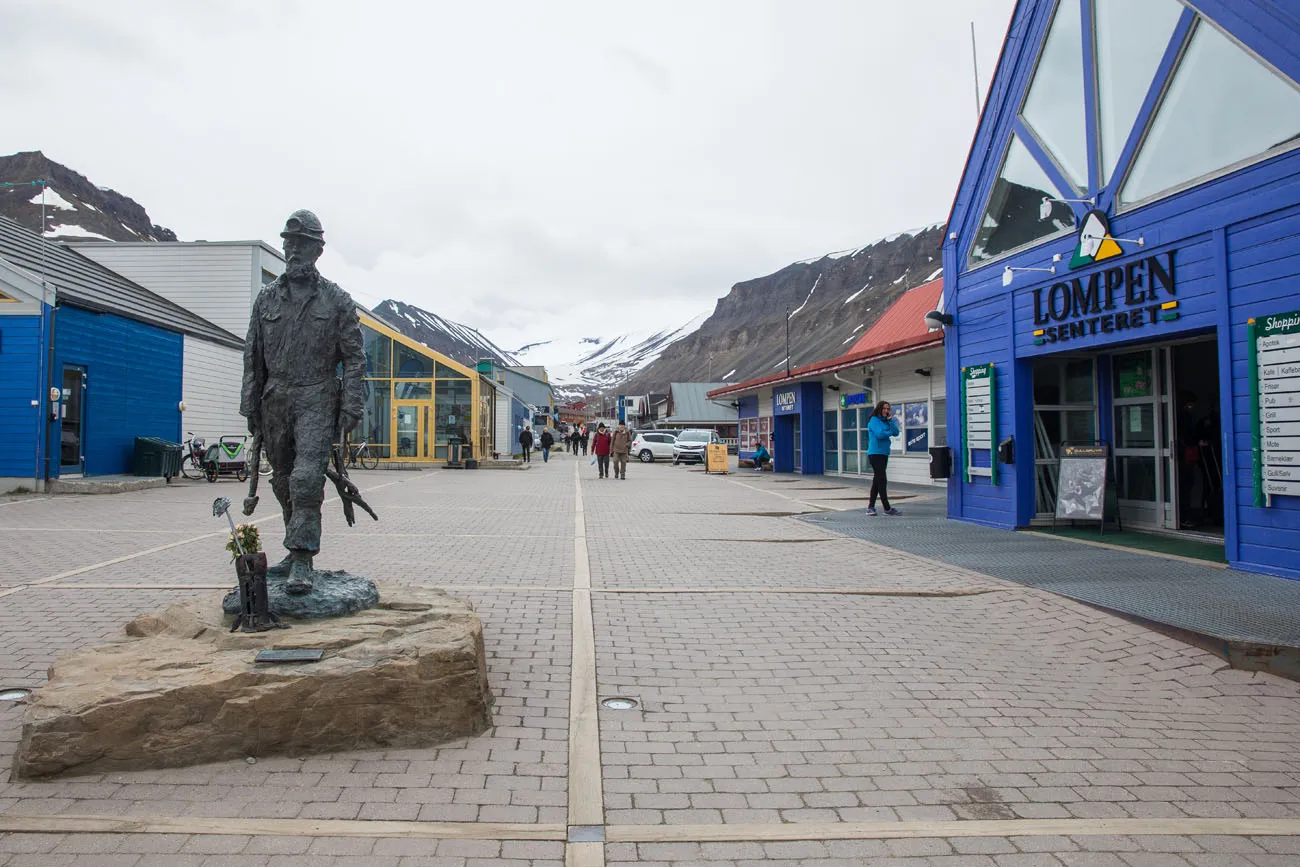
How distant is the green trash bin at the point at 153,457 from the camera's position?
58.3 feet

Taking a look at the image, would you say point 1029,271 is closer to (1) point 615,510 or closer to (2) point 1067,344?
(2) point 1067,344

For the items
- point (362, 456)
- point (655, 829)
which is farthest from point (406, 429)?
point (655, 829)

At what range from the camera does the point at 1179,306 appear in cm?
773

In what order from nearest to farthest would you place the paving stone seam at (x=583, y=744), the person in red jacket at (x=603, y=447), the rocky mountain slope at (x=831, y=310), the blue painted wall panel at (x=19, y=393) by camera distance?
the paving stone seam at (x=583, y=744) < the blue painted wall panel at (x=19, y=393) < the person in red jacket at (x=603, y=447) < the rocky mountain slope at (x=831, y=310)

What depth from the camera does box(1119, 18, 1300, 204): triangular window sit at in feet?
22.5

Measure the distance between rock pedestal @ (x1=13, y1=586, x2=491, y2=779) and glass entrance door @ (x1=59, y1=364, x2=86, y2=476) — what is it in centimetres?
1504

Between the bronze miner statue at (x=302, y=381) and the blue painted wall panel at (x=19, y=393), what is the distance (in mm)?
13594

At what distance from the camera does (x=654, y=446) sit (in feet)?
134

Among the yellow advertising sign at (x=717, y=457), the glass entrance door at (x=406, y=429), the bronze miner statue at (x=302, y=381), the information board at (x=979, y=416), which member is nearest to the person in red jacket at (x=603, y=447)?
the yellow advertising sign at (x=717, y=457)

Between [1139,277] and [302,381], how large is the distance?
8003 millimetres

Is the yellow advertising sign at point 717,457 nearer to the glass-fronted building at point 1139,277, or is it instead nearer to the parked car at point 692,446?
the parked car at point 692,446

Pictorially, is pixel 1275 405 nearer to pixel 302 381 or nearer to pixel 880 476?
pixel 880 476


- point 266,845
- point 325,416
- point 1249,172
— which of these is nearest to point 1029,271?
point 1249,172

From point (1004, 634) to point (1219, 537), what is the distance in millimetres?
5245
